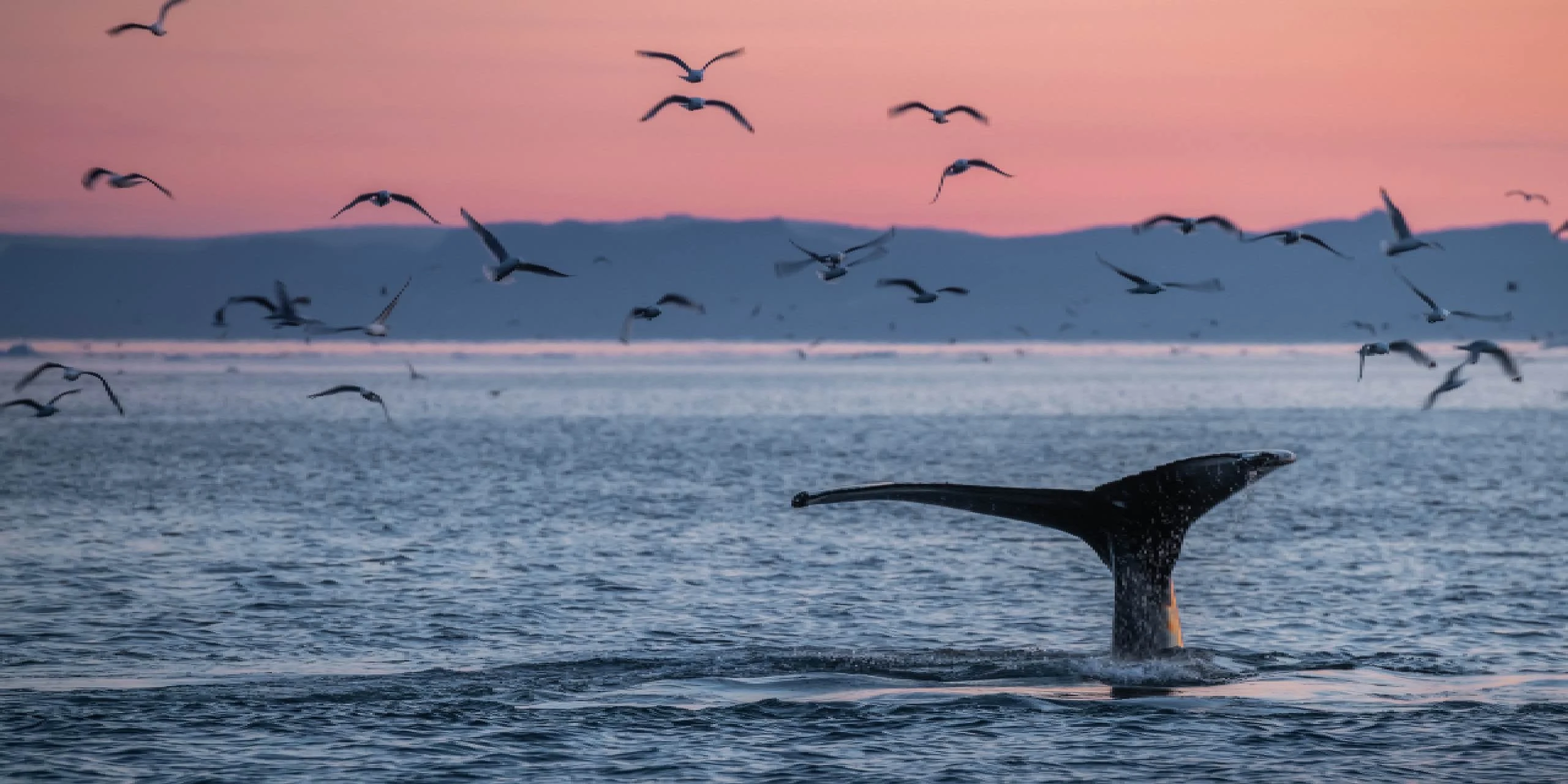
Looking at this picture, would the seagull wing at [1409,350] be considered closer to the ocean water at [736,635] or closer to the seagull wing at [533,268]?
the ocean water at [736,635]

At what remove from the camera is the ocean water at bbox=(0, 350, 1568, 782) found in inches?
696

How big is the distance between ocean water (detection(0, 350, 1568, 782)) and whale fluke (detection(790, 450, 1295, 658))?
136 centimetres

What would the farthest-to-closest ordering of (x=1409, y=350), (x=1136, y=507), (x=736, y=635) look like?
(x=1409, y=350)
(x=736, y=635)
(x=1136, y=507)

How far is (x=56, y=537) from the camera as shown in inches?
1615

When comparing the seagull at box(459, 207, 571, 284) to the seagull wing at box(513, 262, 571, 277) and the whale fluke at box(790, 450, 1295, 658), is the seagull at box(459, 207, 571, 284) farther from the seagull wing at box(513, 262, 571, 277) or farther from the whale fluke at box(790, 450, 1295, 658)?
the whale fluke at box(790, 450, 1295, 658)

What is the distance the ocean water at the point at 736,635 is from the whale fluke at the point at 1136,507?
53.5 inches

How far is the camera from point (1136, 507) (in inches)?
706

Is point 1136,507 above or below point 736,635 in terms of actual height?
above

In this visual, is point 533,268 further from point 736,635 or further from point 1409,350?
point 1409,350

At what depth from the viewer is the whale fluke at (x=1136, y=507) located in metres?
16.9

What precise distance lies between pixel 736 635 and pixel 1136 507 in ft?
30.2

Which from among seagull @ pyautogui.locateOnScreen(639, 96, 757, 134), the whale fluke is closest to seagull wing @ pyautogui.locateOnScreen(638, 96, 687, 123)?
seagull @ pyautogui.locateOnScreen(639, 96, 757, 134)

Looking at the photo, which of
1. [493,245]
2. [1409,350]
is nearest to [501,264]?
[493,245]

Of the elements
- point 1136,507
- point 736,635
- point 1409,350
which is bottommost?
point 736,635
